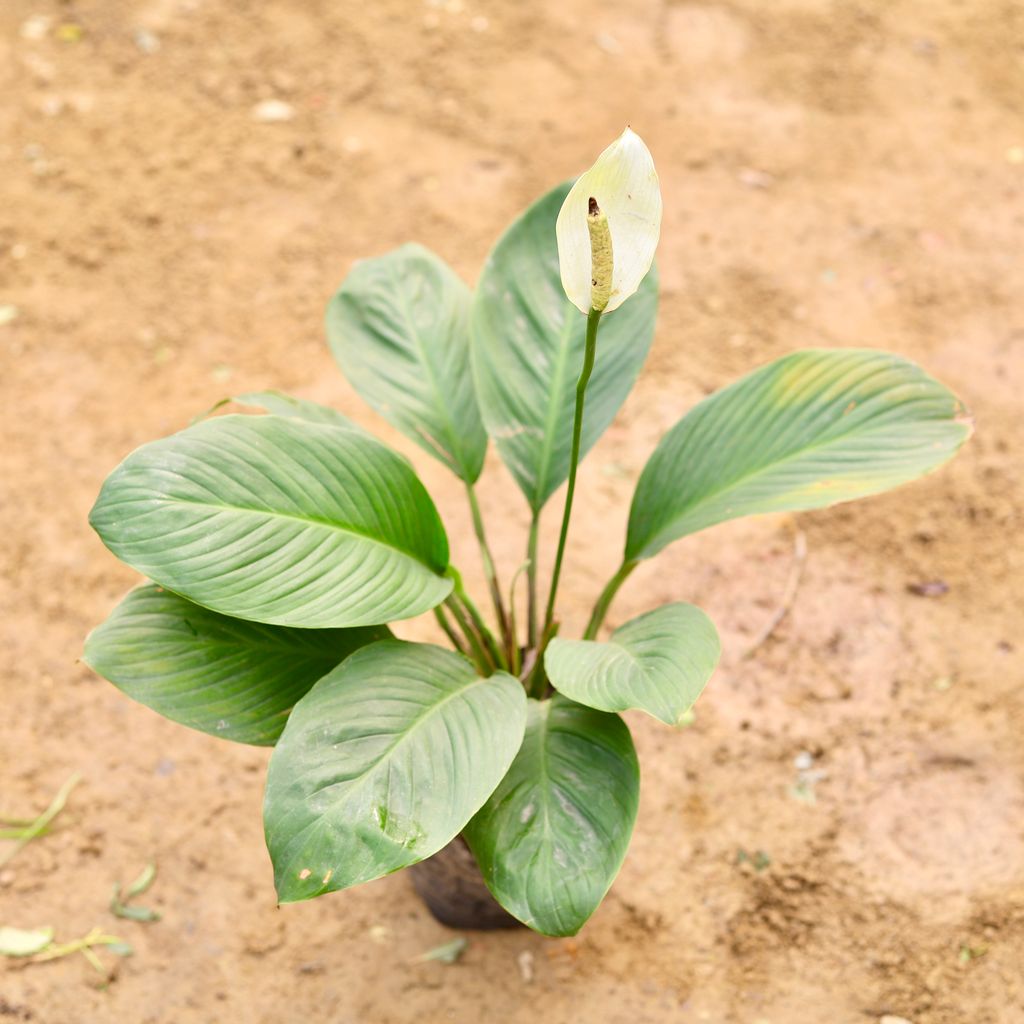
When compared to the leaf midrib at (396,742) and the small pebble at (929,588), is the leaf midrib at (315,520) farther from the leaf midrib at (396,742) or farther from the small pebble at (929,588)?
the small pebble at (929,588)

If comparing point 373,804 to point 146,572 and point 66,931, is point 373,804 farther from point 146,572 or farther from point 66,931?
point 66,931

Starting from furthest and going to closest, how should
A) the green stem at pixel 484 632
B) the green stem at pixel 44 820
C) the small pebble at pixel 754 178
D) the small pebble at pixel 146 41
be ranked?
the small pebble at pixel 146 41 < the small pebble at pixel 754 178 < the green stem at pixel 44 820 < the green stem at pixel 484 632

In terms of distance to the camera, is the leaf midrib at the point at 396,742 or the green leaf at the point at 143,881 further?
the green leaf at the point at 143,881

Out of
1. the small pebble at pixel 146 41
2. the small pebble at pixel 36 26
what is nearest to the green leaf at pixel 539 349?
the small pebble at pixel 146 41

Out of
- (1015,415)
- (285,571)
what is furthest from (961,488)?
(285,571)

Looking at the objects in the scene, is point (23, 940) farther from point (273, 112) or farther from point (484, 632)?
point (273, 112)

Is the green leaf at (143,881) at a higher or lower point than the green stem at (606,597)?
lower
